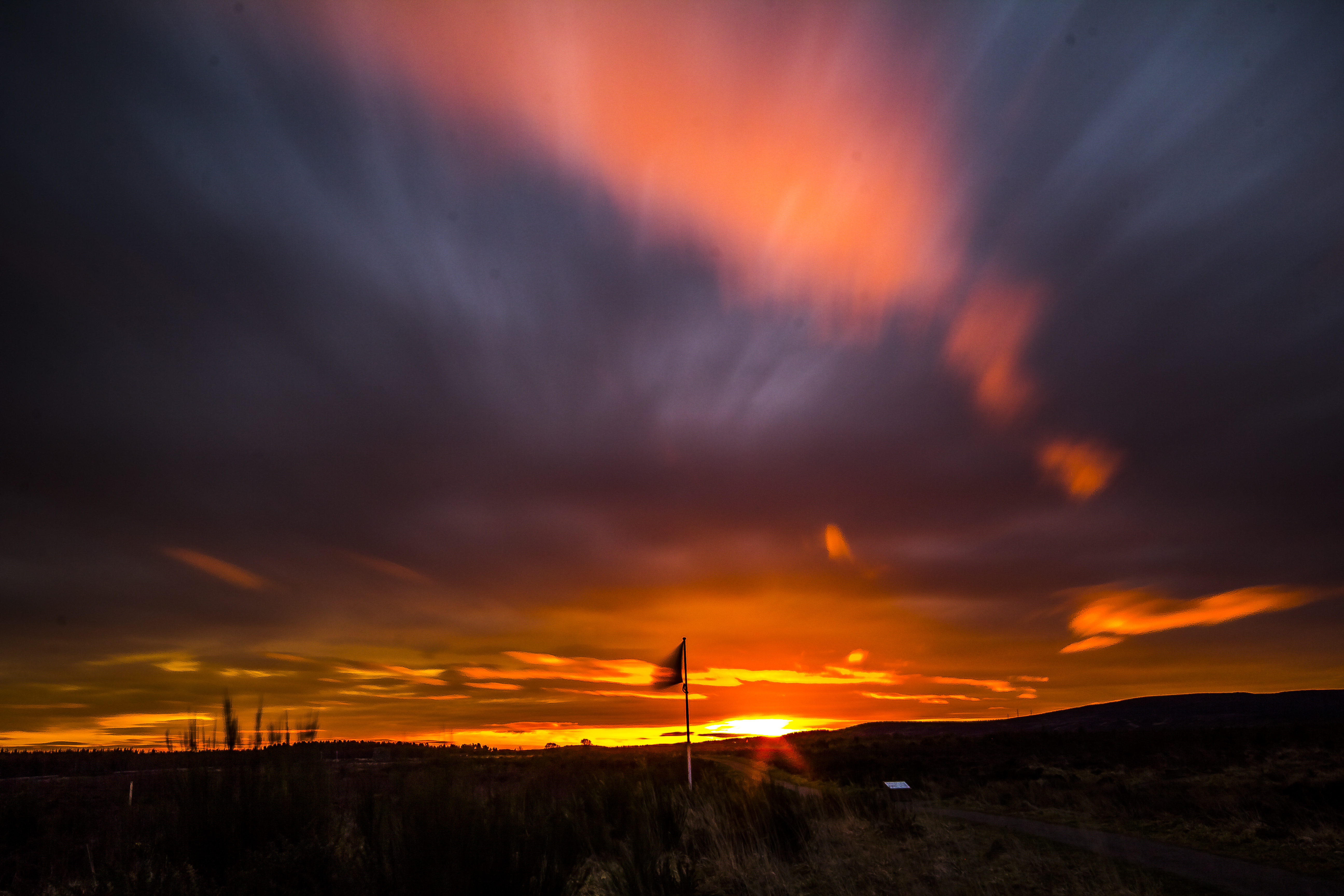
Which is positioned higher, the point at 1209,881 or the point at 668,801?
the point at 668,801

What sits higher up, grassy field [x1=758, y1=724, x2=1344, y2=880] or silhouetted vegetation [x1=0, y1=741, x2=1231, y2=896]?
silhouetted vegetation [x1=0, y1=741, x2=1231, y2=896]

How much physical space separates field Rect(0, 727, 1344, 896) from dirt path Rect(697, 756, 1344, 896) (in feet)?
2.06

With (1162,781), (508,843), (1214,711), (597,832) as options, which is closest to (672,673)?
(597,832)

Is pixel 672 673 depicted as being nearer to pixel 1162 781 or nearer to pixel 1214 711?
pixel 1162 781

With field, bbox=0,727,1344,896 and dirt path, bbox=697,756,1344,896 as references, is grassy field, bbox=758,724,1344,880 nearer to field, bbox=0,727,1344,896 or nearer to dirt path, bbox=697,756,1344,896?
field, bbox=0,727,1344,896

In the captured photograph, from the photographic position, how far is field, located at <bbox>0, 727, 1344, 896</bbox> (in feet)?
27.0

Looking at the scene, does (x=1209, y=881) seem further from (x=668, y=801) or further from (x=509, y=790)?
(x=509, y=790)

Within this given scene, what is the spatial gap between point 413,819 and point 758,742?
476ft

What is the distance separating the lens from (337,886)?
7.93m

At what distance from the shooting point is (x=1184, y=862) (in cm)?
1443

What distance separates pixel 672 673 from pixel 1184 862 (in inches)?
490

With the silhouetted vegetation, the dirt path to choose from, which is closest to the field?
the silhouetted vegetation

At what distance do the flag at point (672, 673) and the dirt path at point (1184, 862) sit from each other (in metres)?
3.52

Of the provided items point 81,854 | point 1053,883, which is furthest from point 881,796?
point 81,854
